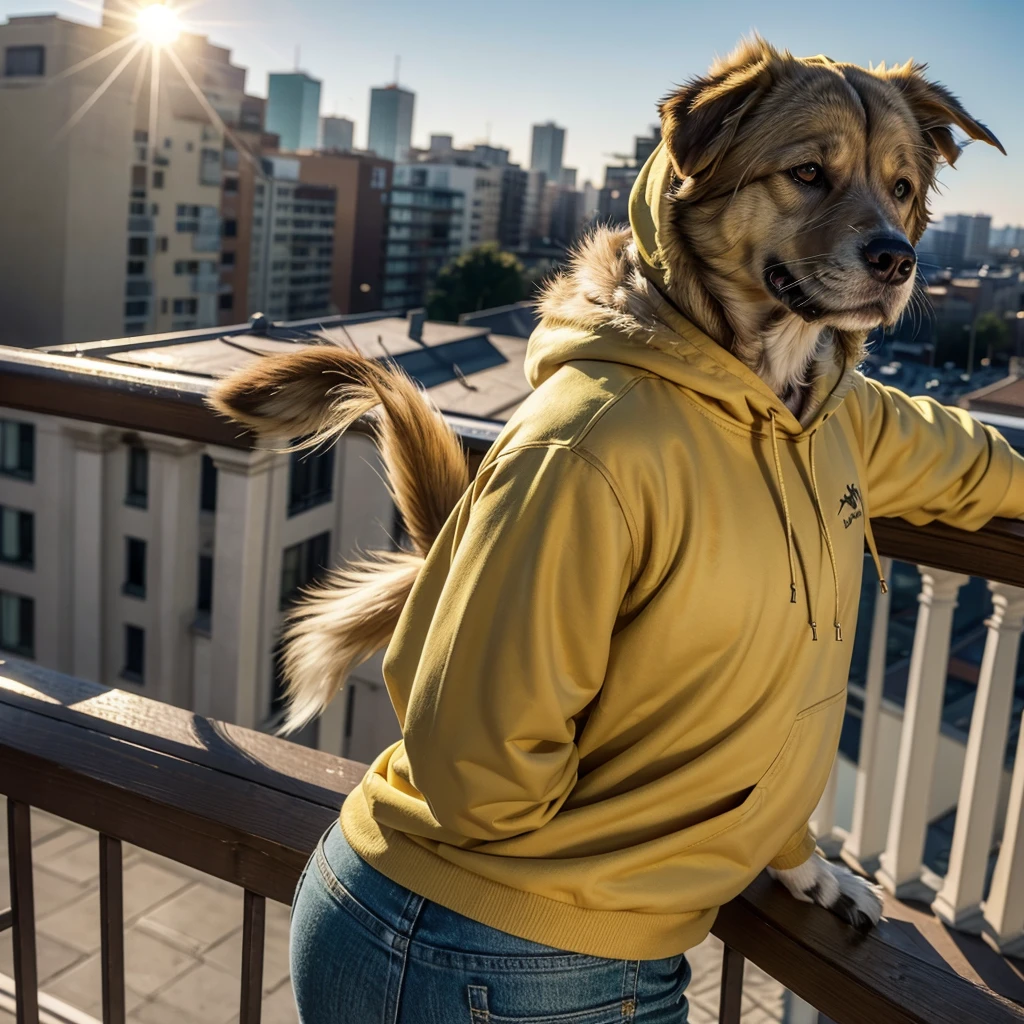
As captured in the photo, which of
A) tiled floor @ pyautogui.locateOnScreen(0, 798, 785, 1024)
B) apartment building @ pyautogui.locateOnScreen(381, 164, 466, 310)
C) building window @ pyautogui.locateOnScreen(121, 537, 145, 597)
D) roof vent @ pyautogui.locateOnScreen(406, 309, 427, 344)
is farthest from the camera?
apartment building @ pyautogui.locateOnScreen(381, 164, 466, 310)

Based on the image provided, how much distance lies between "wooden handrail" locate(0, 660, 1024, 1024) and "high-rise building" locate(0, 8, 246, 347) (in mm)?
29195

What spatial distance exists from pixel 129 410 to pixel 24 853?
26.4 inches

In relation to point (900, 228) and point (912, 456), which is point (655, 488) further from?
point (912, 456)

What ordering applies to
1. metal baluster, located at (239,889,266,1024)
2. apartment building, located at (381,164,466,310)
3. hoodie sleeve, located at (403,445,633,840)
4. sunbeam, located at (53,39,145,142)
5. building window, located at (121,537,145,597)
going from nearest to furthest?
1. hoodie sleeve, located at (403,445,633,840)
2. metal baluster, located at (239,889,266,1024)
3. building window, located at (121,537,145,597)
4. sunbeam, located at (53,39,145,142)
5. apartment building, located at (381,164,466,310)

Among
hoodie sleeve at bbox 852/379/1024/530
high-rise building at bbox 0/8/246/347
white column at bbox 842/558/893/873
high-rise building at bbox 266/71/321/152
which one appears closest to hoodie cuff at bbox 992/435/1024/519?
hoodie sleeve at bbox 852/379/1024/530

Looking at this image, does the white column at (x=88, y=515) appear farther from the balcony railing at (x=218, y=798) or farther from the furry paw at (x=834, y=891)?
the furry paw at (x=834, y=891)

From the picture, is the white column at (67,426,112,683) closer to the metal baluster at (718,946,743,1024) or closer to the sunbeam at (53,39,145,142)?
the metal baluster at (718,946,743,1024)

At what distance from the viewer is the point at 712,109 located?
1.10 m

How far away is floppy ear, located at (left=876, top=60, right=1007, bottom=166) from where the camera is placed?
48.1 inches

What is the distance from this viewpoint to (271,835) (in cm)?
149

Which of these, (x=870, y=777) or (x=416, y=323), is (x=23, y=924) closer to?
(x=870, y=777)

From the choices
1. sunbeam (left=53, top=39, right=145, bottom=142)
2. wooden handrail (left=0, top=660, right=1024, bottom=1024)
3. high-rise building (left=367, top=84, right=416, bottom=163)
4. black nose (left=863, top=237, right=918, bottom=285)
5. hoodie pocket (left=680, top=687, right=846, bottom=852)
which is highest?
high-rise building (left=367, top=84, right=416, bottom=163)

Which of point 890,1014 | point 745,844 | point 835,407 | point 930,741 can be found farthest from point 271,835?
point 930,741

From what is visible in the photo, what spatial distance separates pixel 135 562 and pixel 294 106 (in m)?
162
